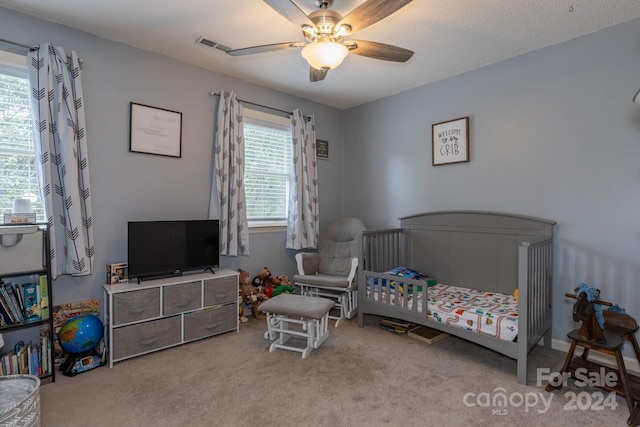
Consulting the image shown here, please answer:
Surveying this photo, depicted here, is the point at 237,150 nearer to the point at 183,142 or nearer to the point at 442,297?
the point at 183,142

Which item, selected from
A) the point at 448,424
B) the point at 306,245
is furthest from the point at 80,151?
the point at 448,424

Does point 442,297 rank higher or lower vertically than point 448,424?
higher

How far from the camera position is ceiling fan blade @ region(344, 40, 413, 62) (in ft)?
6.61

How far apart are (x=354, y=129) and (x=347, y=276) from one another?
6.46 ft

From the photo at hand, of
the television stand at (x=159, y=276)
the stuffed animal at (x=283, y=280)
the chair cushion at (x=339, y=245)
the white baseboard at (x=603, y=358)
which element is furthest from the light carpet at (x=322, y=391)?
the chair cushion at (x=339, y=245)

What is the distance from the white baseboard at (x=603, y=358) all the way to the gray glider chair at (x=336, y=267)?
1762 mm

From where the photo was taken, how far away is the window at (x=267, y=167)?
3665 mm

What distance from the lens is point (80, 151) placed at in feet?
8.18

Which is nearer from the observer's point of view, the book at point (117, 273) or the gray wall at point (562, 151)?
the gray wall at point (562, 151)

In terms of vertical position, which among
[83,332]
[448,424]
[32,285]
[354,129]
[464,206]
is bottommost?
[448,424]

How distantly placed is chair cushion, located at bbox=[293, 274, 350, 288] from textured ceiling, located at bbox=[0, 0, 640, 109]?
2.06 m

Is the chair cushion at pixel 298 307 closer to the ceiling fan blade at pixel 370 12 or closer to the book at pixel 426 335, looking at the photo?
the book at pixel 426 335

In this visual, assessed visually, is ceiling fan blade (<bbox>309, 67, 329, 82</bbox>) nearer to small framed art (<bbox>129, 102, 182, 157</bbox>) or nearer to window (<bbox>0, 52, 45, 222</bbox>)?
small framed art (<bbox>129, 102, 182, 157</bbox>)

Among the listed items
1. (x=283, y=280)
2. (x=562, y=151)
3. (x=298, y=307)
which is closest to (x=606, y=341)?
(x=562, y=151)
